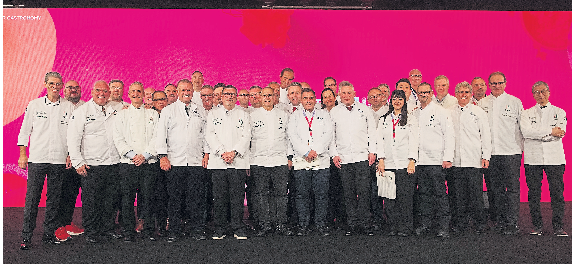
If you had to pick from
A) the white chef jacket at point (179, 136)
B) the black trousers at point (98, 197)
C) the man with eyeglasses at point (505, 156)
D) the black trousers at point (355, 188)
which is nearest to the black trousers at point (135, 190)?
the black trousers at point (98, 197)

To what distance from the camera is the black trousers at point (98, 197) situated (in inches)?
164

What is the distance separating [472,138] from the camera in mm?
4449

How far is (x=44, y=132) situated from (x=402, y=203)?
130 inches

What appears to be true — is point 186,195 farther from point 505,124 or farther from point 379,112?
point 505,124

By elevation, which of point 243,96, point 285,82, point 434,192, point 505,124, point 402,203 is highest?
point 285,82

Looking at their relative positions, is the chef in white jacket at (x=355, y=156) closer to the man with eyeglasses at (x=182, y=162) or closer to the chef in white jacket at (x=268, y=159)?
the chef in white jacket at (x=268, y=159)

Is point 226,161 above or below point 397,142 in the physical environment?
below

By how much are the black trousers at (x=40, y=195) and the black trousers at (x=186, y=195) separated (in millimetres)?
988

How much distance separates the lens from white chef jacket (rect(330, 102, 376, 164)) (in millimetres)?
4430

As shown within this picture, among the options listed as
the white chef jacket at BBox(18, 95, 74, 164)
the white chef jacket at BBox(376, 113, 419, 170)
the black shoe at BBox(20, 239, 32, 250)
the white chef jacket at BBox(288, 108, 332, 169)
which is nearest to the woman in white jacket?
the white chef jacket at BBox(376, 113, 419, 170)

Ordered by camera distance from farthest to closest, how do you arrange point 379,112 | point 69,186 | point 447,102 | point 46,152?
point 379,112 → point 447,102 → point 69,186 → point 46,152

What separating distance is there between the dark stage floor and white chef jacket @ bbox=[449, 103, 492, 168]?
0.72 meters

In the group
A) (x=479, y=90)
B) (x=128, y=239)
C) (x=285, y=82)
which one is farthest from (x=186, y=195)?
(x=479, y=90)

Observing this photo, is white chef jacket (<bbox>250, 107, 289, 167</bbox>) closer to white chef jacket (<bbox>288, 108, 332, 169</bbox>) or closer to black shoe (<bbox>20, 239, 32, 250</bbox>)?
white chef jacket (<bbox>288, 108, 332, 169</bbox>)
